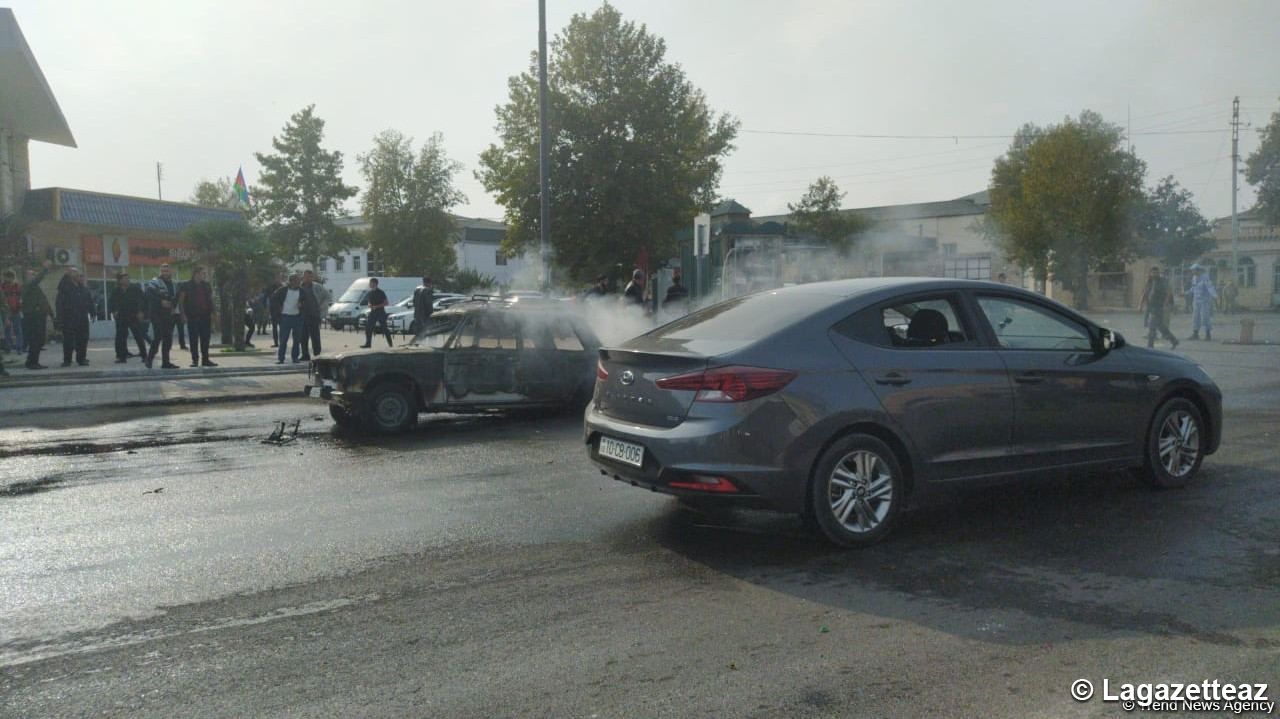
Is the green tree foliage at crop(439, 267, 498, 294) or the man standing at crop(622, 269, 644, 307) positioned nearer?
the man standing at crop(622, 269, 644, 307)

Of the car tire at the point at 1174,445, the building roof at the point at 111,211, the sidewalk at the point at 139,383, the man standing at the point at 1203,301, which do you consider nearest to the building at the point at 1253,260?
the man standing at the point at 1203,301

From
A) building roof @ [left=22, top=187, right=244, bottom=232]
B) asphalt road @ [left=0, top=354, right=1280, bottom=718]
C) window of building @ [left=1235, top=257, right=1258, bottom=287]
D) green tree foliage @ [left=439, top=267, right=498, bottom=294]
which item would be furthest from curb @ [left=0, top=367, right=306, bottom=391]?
window of building @ [left=1235, top=257, right=1258, bottom=287]

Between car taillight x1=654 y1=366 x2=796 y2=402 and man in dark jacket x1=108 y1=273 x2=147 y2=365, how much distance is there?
15.9 meters

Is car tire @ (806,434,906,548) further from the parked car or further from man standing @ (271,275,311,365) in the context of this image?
man standing @ (271,275,311,365)

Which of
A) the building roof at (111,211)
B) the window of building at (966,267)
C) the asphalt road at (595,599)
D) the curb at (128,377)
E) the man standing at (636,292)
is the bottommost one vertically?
the asphalt road at (595,599)

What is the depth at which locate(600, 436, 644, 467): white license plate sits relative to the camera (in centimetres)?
580

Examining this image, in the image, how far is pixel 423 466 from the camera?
28.7 ft

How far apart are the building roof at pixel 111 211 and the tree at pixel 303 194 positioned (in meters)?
26.5

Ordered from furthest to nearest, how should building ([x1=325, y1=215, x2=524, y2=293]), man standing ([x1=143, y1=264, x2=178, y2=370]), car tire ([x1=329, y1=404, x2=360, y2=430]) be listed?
building ([x1=325, y1=215, x2=524, y2=293]) → man standing ([x1=143, y1=264, x2=178, y2=370]) → car tire ([x1=329, y1=404, x2=360, y2=430])

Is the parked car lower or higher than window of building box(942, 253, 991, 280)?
lower

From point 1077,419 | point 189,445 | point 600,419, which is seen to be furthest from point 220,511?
point 1077,419

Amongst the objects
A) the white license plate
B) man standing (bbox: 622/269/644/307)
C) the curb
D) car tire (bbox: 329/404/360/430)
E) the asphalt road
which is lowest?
the asphalt road

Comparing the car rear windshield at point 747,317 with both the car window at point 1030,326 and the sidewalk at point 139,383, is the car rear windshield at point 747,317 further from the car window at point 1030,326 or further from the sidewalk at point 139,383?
the sidewalk at point 139,383

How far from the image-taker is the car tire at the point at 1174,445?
706cm
